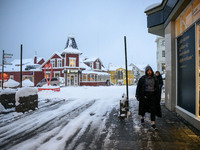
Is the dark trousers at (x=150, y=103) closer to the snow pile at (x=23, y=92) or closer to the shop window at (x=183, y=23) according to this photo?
the shop window at (x=183, y=23)

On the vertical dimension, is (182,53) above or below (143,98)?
above

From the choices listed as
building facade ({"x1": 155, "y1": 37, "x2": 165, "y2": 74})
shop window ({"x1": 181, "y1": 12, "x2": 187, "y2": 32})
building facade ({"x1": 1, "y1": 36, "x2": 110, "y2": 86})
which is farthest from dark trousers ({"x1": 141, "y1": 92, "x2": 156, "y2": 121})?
building facade ({"x1": 1, "y1": 36, "x2": 110, "y2": 86})

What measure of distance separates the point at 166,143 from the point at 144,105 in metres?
1.46

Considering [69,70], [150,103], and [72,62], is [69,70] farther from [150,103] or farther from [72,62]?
[150,103]

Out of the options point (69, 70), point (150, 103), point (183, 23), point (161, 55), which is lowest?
point (150, 103)

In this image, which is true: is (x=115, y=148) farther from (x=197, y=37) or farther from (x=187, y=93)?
(x=197, y=37)

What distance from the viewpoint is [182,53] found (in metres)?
5.39

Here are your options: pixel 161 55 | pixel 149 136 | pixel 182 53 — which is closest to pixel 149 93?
pixel 149 136

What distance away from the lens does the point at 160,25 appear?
24.4 ft

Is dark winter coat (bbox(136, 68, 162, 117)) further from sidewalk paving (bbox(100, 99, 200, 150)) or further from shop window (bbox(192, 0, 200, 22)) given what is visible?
shop window (bbox(192, 0, 200, 22))

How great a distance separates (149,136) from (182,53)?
3.60m

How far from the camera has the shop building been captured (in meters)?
4.31

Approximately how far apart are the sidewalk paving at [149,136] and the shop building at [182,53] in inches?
22.7

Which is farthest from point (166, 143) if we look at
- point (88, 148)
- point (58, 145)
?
point (58, 145)
